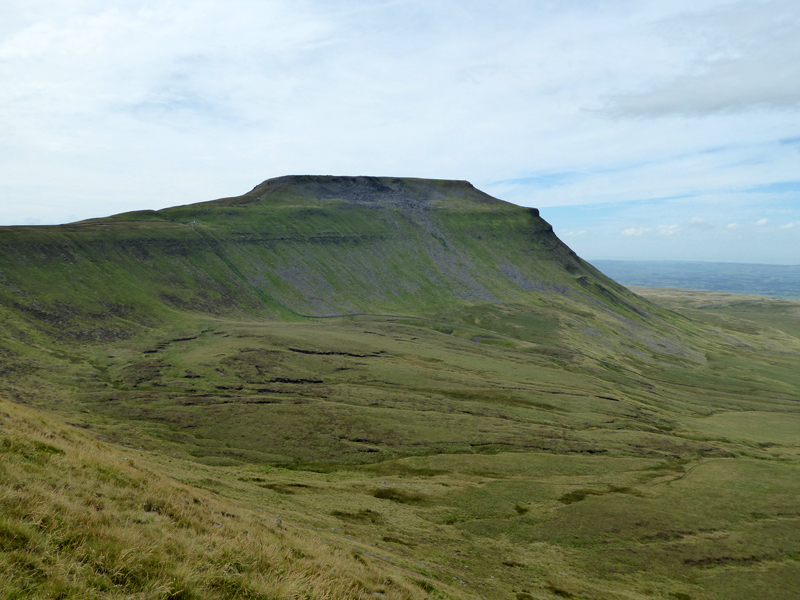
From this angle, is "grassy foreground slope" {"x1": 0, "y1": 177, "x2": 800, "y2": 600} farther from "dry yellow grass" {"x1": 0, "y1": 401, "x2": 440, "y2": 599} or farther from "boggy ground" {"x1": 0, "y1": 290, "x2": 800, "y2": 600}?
"boggy ground" {"x1": 0, "y1": 290, "x2": 800, "y2": 600}

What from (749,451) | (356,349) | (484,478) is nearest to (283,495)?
(484,478)

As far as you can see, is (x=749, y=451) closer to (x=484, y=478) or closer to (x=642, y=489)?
(x=642, y=489)

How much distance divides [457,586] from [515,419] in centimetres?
6585

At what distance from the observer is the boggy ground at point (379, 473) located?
16328mm

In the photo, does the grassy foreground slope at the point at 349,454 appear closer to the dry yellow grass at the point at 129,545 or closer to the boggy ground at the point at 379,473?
the dry yellow grass at the point at 129,545

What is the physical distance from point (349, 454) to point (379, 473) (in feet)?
26.4

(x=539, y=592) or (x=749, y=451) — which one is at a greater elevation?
(x=539, y=592)

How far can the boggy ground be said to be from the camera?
53.6 ft

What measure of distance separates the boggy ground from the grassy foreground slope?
0.23 m

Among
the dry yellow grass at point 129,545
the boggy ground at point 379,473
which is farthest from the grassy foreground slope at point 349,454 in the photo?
the boggy ground at point 379,473

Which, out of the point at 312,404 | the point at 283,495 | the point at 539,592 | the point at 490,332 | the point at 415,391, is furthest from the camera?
the point at 490,332

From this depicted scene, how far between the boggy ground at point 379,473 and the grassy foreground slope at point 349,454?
0.23 m

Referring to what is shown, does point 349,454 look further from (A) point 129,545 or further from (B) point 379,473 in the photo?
(A) point 129,545

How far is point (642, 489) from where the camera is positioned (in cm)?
6919
